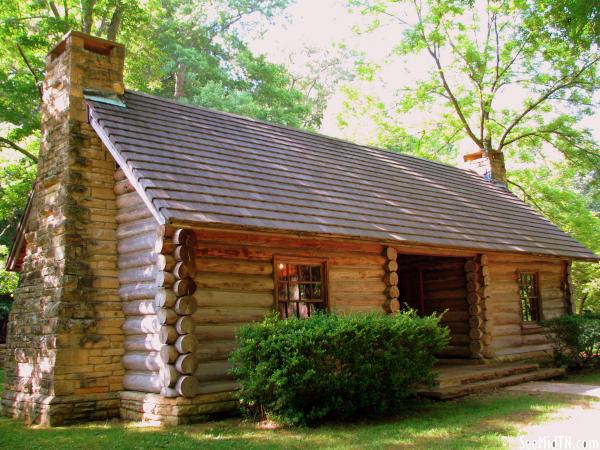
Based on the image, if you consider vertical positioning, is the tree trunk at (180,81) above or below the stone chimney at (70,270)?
above

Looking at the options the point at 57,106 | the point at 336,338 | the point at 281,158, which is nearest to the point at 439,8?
the point at 281,158

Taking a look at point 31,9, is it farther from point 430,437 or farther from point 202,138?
point 430,437

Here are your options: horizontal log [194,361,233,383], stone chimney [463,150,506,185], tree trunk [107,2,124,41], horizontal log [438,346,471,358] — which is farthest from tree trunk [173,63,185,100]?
horizontal log [194,361,233,383]

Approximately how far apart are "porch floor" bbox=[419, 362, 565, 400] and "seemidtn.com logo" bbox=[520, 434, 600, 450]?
9.60ft

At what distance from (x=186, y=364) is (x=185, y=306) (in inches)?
33.0

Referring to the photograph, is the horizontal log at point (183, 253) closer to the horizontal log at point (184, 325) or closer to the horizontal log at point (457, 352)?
the horizontal log at point (184, 325)

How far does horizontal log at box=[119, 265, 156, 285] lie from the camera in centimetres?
925

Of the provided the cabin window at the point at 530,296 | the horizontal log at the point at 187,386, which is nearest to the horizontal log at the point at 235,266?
the horizontal log at the point at 187,386

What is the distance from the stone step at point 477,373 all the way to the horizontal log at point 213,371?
12.4ft

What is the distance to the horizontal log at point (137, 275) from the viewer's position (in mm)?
9250

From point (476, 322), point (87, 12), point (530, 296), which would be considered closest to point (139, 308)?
point (476, 322)

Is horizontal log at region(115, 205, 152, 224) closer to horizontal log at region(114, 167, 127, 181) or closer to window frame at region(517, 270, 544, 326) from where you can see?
horizontal log at region(114, 167, 127, 181)

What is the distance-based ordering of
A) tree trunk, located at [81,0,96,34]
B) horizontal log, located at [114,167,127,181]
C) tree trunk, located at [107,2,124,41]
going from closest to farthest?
horizontal log, located at [114,167,127,181] → tree trunk, located at [81,0,96,34] → tree trunk, located at [107,2,124,41]

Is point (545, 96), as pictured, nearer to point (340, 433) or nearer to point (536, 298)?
point (536, 298)
